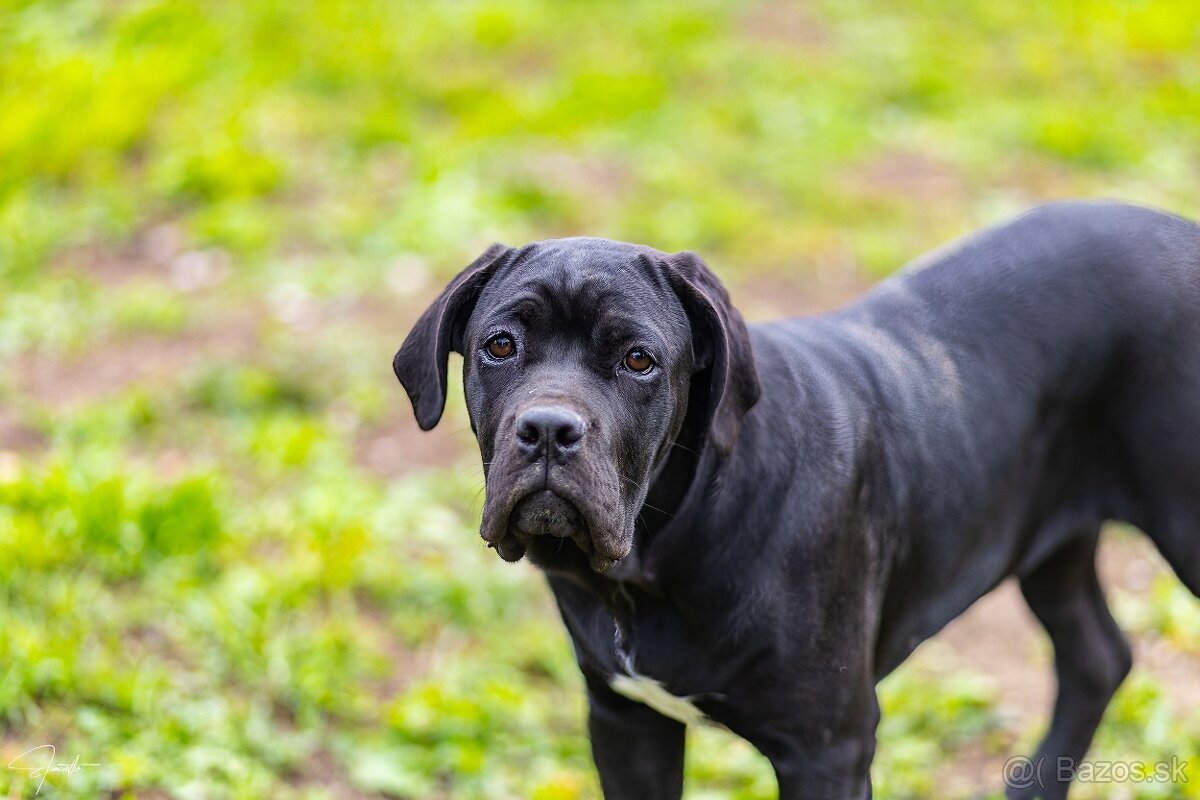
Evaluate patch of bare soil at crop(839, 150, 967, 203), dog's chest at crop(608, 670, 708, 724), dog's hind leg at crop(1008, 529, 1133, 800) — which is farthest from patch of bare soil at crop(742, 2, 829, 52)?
dog's chest at crop(608, 670, 708, 724)

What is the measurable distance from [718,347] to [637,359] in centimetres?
19

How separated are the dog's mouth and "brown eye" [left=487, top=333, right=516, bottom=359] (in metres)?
0.33

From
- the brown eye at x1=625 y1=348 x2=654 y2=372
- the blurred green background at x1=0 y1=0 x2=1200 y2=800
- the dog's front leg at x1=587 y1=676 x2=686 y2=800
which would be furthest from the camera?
the blurred green background at x1=0 y1=0 x2=1200 y2=800

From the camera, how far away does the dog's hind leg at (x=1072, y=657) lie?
4074 millimetres

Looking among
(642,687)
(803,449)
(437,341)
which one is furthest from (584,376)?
A: (642,687)

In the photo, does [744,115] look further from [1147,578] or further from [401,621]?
[401,621]

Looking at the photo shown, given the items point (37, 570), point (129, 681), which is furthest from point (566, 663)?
point (37, 570)

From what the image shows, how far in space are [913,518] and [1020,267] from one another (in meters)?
0.71

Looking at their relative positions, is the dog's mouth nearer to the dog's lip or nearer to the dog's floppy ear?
the dog's lip

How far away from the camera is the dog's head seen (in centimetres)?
268

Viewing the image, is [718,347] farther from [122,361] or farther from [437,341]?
[122,361]

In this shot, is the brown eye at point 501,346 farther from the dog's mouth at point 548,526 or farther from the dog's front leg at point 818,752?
the dog's front leg at point 818,752

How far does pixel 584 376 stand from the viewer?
2.80 metres

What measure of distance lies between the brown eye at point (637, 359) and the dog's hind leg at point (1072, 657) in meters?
1.80
